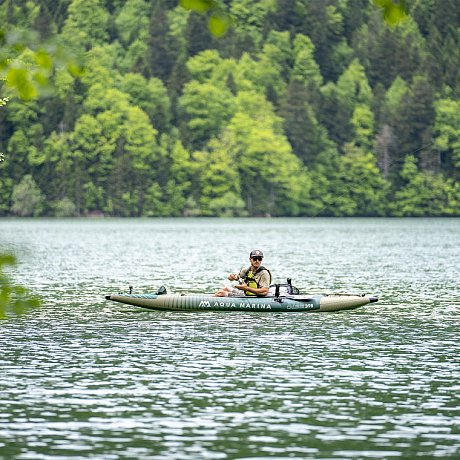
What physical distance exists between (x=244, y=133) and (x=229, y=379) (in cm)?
14279

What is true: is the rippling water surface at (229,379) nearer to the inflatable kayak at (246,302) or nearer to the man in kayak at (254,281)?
the inflatable kayak at (246,302)

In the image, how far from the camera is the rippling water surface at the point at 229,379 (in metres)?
17.4

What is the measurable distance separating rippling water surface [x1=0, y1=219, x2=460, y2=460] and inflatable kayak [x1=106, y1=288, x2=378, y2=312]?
0.35 m

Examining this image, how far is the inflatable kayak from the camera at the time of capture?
114 ft

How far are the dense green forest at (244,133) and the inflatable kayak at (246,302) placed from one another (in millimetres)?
122634

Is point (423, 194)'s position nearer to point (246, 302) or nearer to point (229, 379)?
point (246, 302)

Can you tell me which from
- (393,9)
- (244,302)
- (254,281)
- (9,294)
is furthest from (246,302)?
(393,9)

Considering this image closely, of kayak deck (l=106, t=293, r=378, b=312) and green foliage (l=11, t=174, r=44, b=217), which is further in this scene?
green foliage (l=11, t=174, r=44, b=217)

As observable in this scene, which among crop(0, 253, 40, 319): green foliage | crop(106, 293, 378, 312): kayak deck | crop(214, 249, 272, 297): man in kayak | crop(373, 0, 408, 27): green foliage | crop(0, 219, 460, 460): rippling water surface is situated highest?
crop(373, 0, 408, 27): green foliage

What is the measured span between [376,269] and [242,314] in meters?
25.6

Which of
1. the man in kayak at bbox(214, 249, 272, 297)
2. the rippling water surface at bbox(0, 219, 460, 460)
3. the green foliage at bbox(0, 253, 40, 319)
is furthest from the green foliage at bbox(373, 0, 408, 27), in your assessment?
the man in kayak at bbox(214, 249, 272, 297)

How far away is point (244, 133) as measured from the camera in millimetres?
165125

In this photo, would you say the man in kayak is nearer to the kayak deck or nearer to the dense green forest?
the kayak deck

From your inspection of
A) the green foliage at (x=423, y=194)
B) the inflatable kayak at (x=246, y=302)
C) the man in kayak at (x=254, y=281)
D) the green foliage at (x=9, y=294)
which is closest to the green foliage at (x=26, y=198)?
the green foliage at (x=423, y=194)
